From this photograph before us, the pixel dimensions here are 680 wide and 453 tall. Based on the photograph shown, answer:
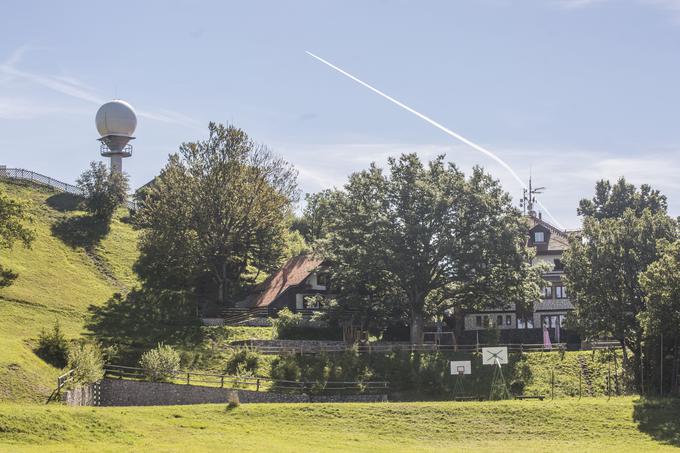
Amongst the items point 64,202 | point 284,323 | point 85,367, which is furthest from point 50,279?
point 85,367

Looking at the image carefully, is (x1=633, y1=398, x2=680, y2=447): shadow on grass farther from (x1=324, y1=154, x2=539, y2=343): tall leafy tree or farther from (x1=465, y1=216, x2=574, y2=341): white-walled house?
(x1=465, y1=216, x2=574, y2=341): white-walled house

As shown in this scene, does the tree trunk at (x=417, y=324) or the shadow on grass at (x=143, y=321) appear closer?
the shadow on grass at (x=143, y=321)

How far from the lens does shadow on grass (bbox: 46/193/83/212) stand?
385 ft

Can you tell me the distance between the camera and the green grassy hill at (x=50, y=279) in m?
58.9

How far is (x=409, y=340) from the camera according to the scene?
8575cm

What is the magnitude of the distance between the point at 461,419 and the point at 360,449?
9.79m

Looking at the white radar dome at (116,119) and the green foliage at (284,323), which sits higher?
the white radar dome at (116,119)

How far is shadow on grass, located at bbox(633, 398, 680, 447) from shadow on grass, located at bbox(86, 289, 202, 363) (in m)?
36.4

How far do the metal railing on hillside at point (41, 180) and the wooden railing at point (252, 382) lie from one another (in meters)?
63.0

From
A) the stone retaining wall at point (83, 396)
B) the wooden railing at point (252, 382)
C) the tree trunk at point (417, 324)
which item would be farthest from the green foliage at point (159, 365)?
the tree trunk at point (417, 324)

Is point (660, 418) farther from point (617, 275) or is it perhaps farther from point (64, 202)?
point (64, 202)

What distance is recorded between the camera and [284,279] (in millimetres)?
A: 95188

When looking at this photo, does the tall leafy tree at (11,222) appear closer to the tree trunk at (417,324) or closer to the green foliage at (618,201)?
the tree trunk at (417,324)

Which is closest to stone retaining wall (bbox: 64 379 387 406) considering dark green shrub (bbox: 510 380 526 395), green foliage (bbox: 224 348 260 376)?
green foliage (bbox: 224 348 260 376)
